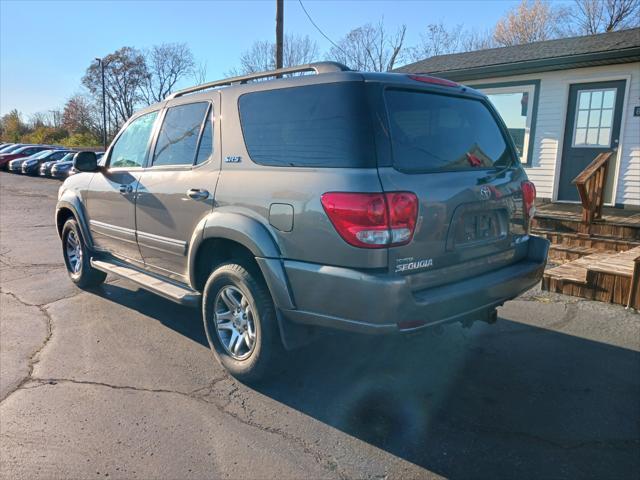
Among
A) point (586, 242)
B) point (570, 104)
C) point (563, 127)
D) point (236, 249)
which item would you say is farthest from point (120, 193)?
point (570, 104)

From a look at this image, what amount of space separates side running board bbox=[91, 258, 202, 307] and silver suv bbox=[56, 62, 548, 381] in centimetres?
2

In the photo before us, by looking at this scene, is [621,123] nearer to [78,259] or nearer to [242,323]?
[242,323]

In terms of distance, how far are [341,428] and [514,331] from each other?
7.56ft

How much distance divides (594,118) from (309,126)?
8728 mm

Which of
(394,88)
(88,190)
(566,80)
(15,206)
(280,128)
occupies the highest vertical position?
(566,80)

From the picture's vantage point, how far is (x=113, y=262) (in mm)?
5031

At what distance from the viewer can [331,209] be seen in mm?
2707

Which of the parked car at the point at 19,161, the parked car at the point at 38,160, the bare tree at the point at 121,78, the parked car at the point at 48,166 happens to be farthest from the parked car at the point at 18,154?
the bare tree at the point at 121,78

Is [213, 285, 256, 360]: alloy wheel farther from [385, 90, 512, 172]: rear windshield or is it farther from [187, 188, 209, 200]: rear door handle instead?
[385, 90, 512, 172]: rear windshield

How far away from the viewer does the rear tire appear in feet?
18.1

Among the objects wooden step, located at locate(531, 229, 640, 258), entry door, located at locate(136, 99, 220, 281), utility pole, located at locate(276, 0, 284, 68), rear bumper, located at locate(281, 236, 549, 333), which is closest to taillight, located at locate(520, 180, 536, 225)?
rear bumper, located at locate(281, 236, 549, 333)

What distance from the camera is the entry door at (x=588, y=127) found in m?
9.27

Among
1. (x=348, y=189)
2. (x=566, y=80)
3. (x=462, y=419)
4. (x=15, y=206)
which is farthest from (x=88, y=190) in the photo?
(x=15, y=206)

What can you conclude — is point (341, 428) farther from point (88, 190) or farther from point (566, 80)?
point (566, 80)
